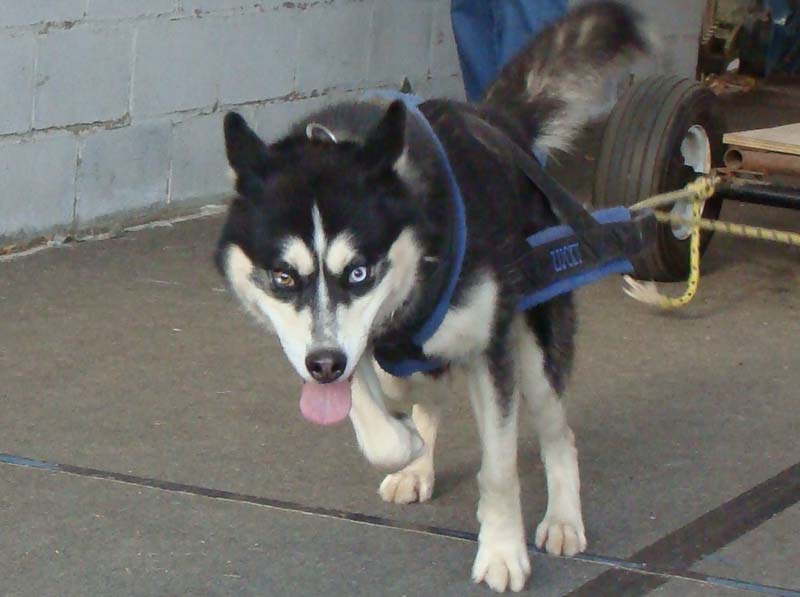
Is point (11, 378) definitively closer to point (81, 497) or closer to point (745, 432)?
point (81, 497)

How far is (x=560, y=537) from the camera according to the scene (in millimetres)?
3750

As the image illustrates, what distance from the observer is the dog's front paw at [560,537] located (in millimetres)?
3740

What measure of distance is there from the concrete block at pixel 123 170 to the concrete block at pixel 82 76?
0.12 metres

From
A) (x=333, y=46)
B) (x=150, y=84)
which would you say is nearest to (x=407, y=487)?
(x=150, y=84)

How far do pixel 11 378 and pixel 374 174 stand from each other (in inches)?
83.8

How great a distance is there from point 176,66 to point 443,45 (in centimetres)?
190

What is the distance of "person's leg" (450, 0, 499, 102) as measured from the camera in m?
7.03

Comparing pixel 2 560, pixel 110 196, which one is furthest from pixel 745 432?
pixel 110 196

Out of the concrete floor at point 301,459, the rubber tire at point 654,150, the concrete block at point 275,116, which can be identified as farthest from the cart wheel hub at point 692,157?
the concrete block at point 275,116

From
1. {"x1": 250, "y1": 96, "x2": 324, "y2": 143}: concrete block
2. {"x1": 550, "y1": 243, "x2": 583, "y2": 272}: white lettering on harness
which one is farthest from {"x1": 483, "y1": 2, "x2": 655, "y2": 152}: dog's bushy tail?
{"x1": 250, "y1": 96, "x2": 324, "y2": 143}: concrete block

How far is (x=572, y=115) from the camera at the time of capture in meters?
4.21

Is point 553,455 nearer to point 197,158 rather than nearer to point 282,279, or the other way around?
point 282,279

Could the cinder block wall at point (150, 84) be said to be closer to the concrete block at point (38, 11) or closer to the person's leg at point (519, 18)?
the concrete block at point (38, 11)

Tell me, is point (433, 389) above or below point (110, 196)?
above
